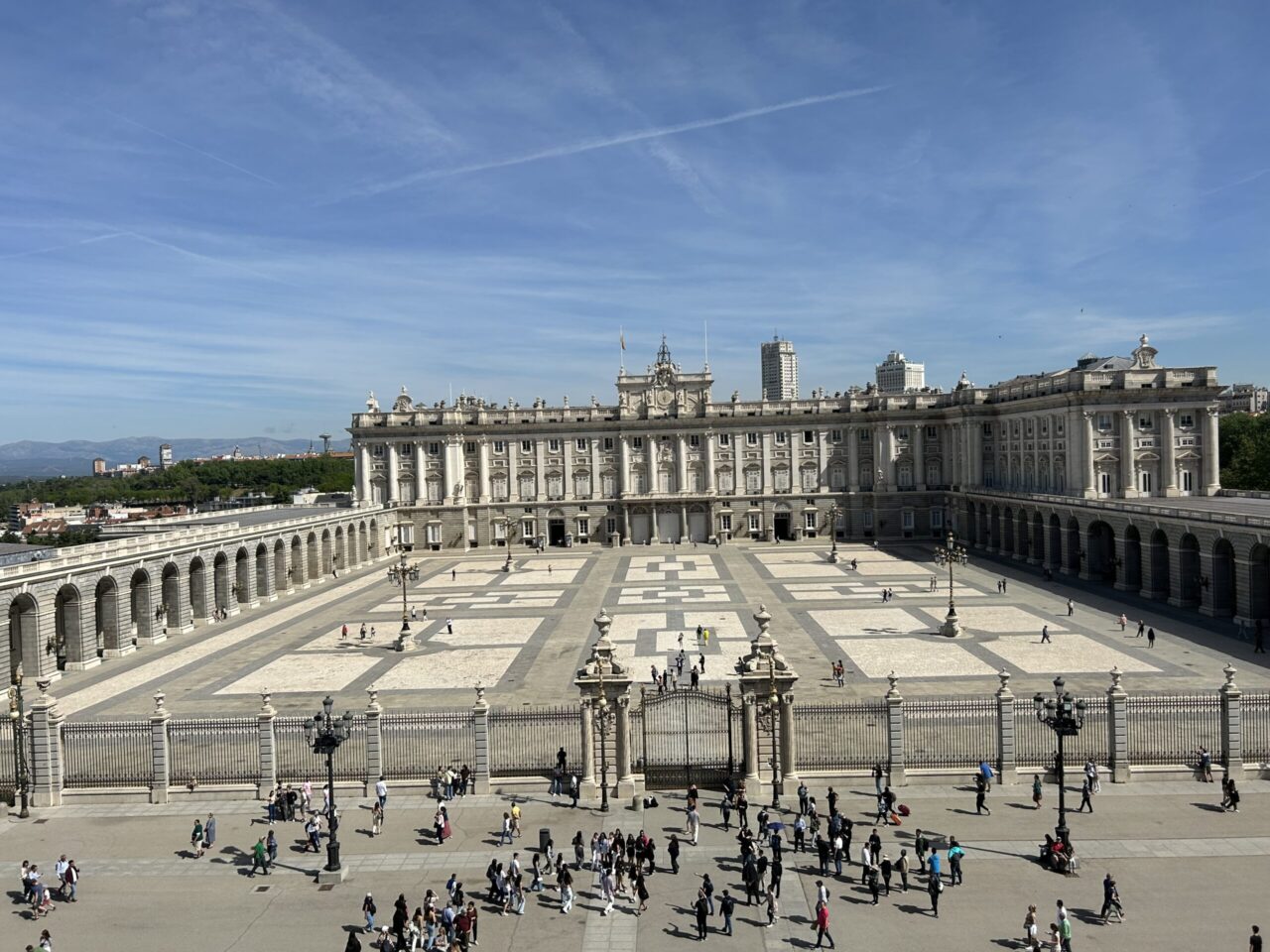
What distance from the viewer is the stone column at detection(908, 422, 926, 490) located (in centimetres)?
9162

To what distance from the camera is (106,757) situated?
28938 millimetres

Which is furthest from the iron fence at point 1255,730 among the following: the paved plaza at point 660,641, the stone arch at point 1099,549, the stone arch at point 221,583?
the stone arch at point 221,583

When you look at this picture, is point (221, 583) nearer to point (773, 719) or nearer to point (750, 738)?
point (750, 738)

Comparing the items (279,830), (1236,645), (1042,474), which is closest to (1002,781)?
(279,830)

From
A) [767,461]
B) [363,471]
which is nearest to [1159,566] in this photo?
[767,461]

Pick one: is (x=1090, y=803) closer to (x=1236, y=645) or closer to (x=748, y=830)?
(x=748, y=830)

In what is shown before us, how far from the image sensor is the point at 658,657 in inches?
1671

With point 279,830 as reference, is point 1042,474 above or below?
above

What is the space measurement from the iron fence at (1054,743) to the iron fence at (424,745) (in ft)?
51.9

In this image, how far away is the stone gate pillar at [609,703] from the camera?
25.1 meters

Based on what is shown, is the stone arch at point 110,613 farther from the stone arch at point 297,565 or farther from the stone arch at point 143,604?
the stone arch at point 297,565

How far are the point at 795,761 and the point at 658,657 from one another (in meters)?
16.5

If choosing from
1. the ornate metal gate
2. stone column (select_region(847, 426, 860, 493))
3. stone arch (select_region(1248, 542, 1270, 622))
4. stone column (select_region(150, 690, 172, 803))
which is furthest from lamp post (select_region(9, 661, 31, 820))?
stone column (select_region(847, 426, 860, 493))

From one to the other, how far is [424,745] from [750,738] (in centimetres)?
1061
